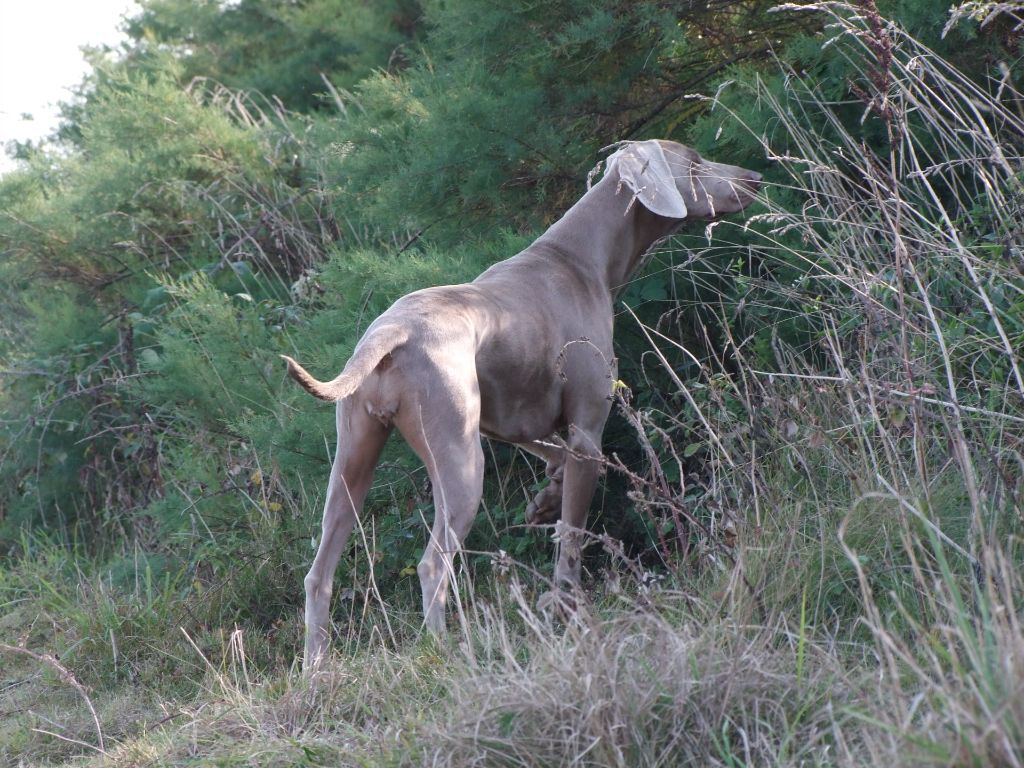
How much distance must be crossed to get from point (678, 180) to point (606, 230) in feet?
1.08

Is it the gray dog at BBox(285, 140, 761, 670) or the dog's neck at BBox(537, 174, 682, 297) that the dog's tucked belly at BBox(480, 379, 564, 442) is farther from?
the dog's neck at BBox(537, 174, 682, 297)

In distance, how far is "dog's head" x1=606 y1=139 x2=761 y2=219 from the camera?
414cm

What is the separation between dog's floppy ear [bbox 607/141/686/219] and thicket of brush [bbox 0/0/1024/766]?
0.89 ft

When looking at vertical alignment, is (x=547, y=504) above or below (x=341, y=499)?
below

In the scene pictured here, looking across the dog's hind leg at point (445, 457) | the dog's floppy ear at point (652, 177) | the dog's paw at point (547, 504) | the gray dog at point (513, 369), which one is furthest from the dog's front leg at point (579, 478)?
the dog's floppy ear at point (652, 177)

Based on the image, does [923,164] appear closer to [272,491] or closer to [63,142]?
[272,491]

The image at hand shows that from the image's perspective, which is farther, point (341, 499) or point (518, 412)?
point (518, 412)

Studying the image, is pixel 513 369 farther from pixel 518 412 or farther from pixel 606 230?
pixel 606 230

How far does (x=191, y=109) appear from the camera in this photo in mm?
7270

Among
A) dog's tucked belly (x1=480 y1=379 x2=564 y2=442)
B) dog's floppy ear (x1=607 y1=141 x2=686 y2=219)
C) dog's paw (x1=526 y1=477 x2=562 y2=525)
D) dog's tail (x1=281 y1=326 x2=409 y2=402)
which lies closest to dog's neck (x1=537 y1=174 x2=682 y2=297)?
dog's floppy ear (x1=607 y1=141 x2=686 y2=219)

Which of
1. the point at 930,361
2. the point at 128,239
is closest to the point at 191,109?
the point at 128,239

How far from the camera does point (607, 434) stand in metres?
4.61

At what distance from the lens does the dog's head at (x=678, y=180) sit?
4141mm

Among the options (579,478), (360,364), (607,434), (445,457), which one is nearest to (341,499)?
(445,457)
